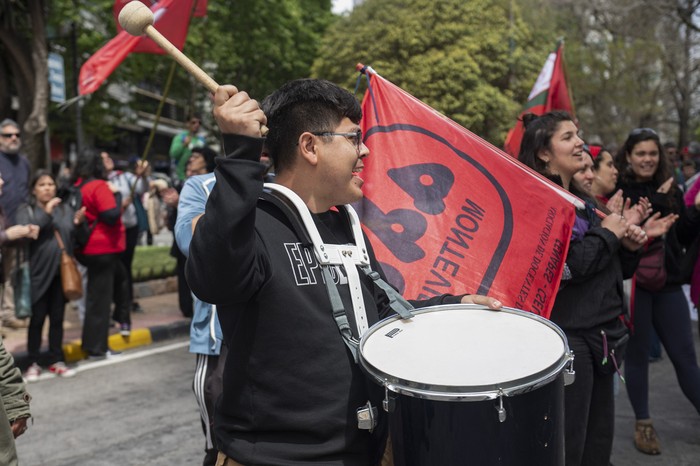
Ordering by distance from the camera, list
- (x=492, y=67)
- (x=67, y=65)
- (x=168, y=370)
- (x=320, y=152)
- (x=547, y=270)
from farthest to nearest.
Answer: (x=492, y=67)
(x=67, y=65)
(x=168, y=370)
(x=547, y=270)
(x=320, y=152)

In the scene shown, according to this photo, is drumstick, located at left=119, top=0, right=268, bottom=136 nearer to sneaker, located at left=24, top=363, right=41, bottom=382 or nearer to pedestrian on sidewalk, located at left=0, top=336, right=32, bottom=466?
pedestrian on sidewalk, located at left=0, top=336, right=32, bottom=466

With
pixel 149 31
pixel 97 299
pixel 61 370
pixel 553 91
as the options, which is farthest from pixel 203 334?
pixel 553 91

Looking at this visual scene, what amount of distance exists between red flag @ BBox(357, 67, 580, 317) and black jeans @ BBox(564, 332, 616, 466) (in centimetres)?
40

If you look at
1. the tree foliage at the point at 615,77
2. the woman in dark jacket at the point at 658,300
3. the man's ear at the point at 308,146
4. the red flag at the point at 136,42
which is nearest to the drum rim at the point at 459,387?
the man's ear at the point at 308,146

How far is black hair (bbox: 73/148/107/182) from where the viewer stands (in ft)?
22.1

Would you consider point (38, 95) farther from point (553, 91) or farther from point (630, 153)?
point (630, 153)

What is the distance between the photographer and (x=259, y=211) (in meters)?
1.98

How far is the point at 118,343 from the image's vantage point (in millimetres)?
7469

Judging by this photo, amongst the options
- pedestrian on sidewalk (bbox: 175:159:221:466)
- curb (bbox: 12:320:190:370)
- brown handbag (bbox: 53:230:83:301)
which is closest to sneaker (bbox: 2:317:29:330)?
curb (bbox: 12:320:190:370)

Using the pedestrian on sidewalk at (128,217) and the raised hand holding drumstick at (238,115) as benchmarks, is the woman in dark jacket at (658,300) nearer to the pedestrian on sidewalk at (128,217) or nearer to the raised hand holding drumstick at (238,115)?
the raised hand holding drumstick at (238,115)

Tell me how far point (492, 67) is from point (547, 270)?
19.7 metres

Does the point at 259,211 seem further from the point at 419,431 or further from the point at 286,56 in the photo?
the point at 286,56

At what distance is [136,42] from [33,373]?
117 inches

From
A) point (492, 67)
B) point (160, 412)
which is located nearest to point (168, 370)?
point (160, 412)
